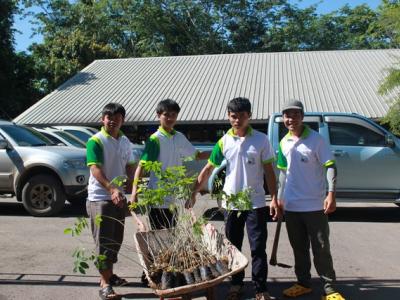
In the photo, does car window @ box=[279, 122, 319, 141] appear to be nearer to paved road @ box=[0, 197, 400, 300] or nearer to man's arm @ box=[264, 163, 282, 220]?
paved road @ box=[0, 197, 400, 300]

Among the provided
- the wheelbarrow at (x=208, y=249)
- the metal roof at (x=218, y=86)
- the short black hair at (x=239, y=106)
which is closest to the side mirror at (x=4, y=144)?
the wheelbarrow at (x=208, y=249)

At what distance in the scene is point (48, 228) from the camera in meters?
8.86

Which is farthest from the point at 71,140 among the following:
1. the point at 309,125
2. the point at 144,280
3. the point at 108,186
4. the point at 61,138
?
the point at 108,186

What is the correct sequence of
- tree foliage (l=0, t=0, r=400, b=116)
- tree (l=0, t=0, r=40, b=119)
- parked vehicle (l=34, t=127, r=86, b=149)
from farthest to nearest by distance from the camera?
tree foliage (l=0, t=0, r=400, b=116)
tree (l=0, t=0, r=40, b=119)
parked vehicle (l=34, t=127, r=86, b=149)

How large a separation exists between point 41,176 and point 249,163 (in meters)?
6.06

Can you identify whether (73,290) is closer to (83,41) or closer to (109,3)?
(83,41)

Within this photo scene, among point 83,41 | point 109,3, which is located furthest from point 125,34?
point 83,41

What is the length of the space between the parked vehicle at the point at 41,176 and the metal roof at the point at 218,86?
1037 centimetres

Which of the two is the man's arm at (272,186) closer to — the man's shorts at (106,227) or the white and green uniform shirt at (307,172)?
the white and green uniform shirt at (307,172)

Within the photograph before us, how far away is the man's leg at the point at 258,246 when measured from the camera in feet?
16.0

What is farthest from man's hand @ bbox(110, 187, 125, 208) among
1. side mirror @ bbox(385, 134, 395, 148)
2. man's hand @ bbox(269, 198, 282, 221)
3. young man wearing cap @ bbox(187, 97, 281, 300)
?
side mirror @ bbox(385, 134, 395, 148)

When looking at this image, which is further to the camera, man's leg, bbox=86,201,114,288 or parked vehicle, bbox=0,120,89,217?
parked vehicle, bbox=0,120,89,217

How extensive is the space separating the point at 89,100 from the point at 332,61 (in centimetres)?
1142

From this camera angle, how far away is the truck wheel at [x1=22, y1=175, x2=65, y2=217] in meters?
9.96
